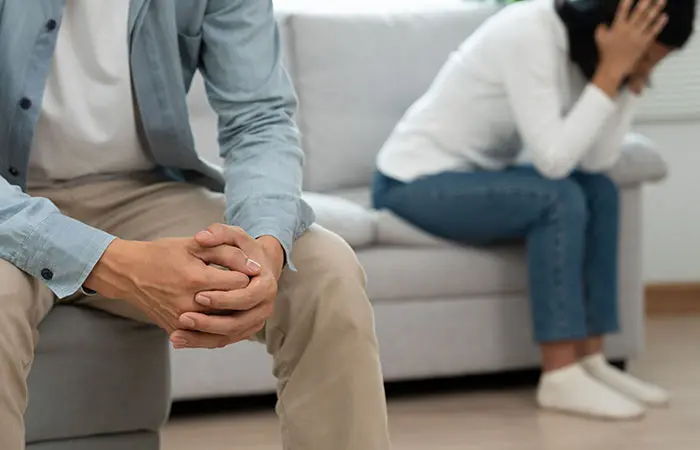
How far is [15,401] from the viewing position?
1.13 metres

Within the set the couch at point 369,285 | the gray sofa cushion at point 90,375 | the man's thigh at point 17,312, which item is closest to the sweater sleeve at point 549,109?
the couch at point 369,285

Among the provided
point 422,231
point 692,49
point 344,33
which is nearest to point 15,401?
point 422,231

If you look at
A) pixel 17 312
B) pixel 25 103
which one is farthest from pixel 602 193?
pixel 17 312

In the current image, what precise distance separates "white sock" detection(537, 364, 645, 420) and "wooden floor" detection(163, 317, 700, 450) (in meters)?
0.03

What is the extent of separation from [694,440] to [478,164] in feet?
2.46

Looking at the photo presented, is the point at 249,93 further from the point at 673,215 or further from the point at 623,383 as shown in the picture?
the point at 673,215

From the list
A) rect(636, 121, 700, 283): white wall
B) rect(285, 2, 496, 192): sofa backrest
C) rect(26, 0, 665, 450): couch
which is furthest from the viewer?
rect(636, 121, 700, 283): white wall

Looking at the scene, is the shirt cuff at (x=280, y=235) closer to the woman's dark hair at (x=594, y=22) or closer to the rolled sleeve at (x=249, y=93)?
the rolled sleeve at (x=249, y=93)

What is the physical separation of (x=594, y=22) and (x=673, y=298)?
1359mm

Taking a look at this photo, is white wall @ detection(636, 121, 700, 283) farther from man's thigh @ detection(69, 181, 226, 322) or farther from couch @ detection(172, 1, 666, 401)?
man's thigh @ detection(69, 181, 226, 322)

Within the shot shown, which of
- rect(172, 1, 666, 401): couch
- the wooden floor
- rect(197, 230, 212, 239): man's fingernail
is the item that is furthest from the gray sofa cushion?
rect(172, 1, 666, 401): couch

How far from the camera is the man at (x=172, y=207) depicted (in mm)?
1186

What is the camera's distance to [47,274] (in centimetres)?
121

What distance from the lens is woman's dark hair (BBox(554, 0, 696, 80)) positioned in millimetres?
2285
